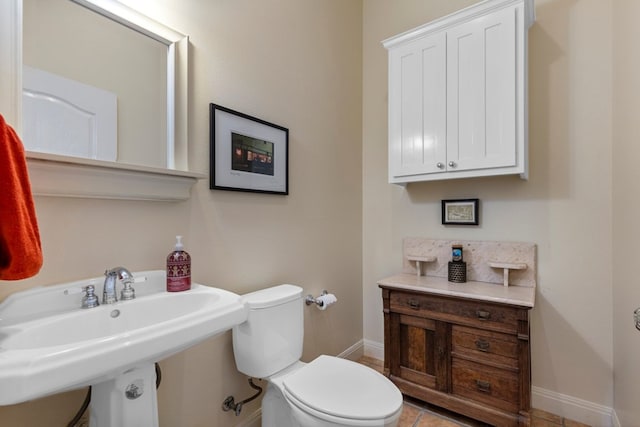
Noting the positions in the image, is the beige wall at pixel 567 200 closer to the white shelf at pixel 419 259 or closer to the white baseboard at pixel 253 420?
the white shelf at pixel 419 259

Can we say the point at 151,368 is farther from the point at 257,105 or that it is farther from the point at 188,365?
the point at 257,105

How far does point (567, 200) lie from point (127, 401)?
7.35ft

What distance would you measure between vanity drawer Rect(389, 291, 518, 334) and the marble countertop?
4 cm

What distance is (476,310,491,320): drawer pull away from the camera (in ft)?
5.25

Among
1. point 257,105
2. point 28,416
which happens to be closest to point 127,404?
point 28,416

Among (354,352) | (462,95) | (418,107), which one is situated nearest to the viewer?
(462,95)

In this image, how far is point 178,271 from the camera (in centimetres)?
117

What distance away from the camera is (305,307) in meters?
1.97

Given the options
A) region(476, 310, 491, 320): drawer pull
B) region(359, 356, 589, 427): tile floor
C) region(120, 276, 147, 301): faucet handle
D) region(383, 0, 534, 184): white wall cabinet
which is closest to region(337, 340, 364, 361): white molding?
region(359, 356, 589, 427): tile floor

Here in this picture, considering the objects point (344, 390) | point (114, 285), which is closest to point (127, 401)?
point (114, 285)

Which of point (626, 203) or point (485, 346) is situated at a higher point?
point (626, 203)

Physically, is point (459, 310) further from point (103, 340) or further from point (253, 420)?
point (103, 340)

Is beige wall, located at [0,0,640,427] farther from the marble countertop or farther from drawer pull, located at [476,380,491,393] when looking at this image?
drawer pull, located at [476,380,491,393]

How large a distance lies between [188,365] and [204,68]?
1307 millimetres
